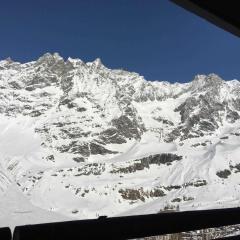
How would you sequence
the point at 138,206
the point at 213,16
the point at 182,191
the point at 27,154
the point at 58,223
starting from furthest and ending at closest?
the point at 27,154, the point at 138,206, the point at 182,191, the point at 213,16, the point at 58,223

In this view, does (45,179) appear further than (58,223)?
Yes

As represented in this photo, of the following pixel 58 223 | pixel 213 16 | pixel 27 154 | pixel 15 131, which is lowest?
pixel 58 223

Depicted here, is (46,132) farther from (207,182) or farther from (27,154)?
(207,182)

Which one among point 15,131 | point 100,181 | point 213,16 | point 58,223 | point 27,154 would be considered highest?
point 15,131

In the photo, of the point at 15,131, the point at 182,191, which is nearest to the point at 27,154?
the point at 15,131

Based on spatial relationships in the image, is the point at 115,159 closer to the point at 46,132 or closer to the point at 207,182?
the point at 46,132

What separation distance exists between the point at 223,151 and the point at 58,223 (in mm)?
140969

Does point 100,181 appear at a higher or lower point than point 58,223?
higher

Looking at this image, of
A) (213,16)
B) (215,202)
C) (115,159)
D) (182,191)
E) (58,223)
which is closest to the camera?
(58,223)

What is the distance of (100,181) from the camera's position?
145000mm

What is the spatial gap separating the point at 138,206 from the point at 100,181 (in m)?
16.3

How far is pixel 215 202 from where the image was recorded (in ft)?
360

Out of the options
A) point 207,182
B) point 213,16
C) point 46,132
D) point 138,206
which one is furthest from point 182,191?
point 213,16

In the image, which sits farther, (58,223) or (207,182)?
(207,182)
